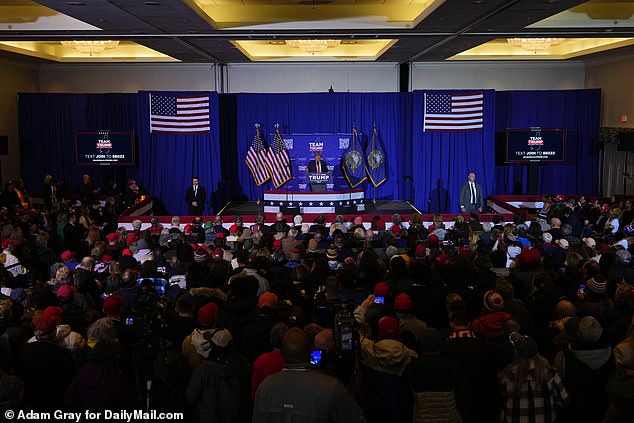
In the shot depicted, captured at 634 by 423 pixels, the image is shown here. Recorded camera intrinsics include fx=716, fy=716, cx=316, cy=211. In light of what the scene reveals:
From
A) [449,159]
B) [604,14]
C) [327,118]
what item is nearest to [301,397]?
[604,14]

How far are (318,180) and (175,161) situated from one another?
422cm

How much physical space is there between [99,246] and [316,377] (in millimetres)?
6315

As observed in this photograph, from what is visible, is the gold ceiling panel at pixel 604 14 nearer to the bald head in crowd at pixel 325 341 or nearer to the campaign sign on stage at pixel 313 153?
the campaign sign on stage at pixel 313 153

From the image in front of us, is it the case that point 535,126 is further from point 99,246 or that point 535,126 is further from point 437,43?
point 99,246

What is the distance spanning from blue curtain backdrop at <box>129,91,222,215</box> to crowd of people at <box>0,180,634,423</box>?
37.4 feet

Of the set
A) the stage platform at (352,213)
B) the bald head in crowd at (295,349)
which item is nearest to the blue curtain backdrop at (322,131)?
the stage platform at (352,213)

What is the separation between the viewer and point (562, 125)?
20.9 m

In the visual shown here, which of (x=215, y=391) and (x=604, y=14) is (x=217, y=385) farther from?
(x=604, y=14)

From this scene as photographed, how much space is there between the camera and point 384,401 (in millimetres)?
4750

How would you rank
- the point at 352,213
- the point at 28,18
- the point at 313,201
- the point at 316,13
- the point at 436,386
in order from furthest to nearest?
the point at 313,201
the point at 352,213
the point at 316,13
the point at 28,18
the point at 436,386

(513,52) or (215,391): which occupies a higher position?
(513,52)

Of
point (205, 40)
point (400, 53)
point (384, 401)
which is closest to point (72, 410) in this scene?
point (384, 401)

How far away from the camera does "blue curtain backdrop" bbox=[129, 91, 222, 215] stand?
65.3 feet

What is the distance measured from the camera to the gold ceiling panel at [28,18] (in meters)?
13.6
